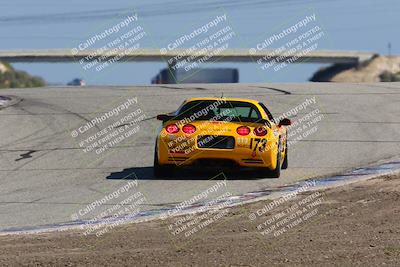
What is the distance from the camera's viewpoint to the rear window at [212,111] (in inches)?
579

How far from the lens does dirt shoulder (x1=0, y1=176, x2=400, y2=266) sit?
762cm

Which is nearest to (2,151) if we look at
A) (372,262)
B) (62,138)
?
(62,138)

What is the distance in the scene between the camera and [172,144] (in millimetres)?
14258

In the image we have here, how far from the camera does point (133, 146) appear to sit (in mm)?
18656

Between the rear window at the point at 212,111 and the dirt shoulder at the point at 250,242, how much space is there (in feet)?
13.9

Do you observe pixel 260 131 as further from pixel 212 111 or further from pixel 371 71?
pixel 371 71

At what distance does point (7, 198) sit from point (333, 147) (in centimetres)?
708

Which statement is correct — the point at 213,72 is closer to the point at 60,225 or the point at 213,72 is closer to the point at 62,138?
the point at 62,138

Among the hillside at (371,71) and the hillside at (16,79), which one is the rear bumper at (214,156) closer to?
the hillside at (16,79)

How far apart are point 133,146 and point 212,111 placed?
4124 mm
